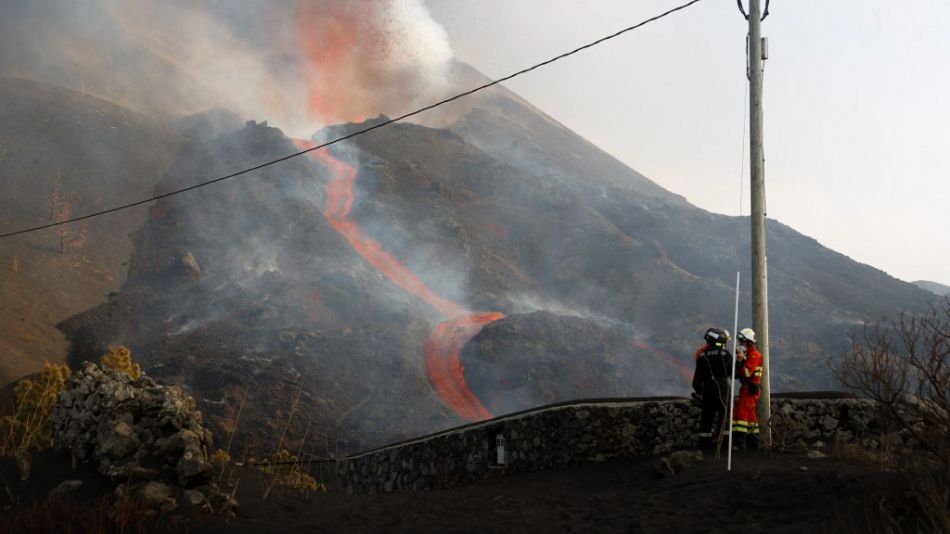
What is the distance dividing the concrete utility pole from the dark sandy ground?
6.87 feet

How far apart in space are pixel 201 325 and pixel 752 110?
138 ft

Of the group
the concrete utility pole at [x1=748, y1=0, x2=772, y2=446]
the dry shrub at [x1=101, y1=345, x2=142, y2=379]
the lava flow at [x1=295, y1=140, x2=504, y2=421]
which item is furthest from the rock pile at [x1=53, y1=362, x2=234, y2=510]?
the lava flow at [x1=295, y1=140, x2=504, y2=421]

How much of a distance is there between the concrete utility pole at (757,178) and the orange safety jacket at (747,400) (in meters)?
0.49

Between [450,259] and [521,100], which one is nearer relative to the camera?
[450,259]

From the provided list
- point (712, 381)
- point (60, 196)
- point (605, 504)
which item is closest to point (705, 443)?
point (712, 381)

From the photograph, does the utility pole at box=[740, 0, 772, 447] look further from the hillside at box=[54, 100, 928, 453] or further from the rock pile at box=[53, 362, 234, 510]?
the hillside at box=[54, 100, 928, 453]

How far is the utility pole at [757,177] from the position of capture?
488 inches

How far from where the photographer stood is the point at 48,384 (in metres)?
32.8

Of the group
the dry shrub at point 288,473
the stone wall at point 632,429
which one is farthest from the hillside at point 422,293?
the stone wall at point 632,429

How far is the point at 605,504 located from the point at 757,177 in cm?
611

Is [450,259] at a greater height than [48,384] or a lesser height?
greater

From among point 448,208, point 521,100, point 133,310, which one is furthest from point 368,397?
point 521,100

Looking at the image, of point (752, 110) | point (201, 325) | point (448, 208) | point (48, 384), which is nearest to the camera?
point (752, 110)

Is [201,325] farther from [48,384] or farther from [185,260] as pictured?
[48,384]
